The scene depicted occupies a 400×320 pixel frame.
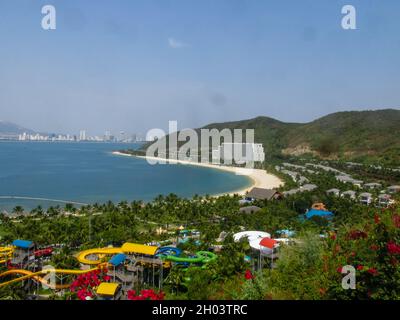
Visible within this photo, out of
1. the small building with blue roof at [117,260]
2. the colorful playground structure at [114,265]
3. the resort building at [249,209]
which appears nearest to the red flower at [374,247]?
the colorful playground structure at [114,265]

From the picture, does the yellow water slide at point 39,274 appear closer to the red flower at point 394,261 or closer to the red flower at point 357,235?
the red flower at point 357,235

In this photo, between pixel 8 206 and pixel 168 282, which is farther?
pixel 8 206

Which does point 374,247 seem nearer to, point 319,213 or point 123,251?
point 123,251

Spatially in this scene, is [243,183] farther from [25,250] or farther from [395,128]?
[25,250]

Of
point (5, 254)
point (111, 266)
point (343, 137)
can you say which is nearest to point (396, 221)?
point (111, 266)

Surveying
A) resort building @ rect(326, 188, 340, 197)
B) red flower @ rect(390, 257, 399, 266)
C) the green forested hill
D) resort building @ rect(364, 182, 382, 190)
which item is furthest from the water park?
the green forested hill

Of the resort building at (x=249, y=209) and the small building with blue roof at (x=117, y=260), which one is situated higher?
the small building with blue roof at (x=117, y=260)

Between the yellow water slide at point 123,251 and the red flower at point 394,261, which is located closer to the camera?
the red flower at point 394,261

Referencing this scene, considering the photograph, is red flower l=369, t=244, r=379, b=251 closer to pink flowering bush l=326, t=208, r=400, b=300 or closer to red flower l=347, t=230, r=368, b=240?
pink flowering bush l=326, t=208, r=400, b=300
